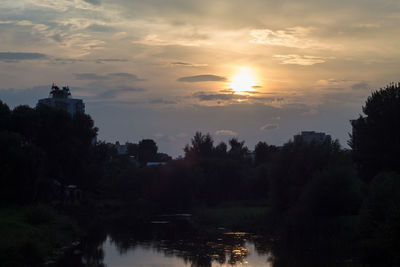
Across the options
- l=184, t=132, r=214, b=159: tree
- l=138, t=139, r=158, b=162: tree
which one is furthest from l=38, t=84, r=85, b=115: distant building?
l=138, t=139, r=158, b=162: tree

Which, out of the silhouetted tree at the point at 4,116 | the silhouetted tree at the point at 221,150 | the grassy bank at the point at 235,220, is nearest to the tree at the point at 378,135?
the grassy bank at the point at 235,220

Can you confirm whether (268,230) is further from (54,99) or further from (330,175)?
(54,99)

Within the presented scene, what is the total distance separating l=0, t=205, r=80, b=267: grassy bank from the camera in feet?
96.3

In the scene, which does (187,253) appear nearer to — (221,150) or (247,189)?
(247,189)

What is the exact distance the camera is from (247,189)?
301 feet

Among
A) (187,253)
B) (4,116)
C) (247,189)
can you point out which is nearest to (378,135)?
(187,253)

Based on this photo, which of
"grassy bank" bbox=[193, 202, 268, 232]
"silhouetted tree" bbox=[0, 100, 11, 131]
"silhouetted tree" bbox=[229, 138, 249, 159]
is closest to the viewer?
"grassy bank" bbox=[193, 202, 268, 232]

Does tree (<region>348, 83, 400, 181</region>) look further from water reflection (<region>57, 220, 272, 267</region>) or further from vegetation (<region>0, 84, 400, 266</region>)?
water reflection (<region>57, 220, 272, 267</region>)

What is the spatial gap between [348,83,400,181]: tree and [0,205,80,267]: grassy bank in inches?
1176

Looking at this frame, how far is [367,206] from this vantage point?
34.6 m

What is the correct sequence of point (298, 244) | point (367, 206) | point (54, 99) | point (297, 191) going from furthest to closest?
point (54, 99) < point (297, 191) < point (298, 244) < point (367, 206)

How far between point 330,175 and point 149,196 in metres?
50.8

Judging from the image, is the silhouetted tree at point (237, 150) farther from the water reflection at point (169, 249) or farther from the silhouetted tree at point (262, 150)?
the water reflection at point (169, 249)

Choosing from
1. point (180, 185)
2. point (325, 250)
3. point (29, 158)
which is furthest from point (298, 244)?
point (180, 185)
